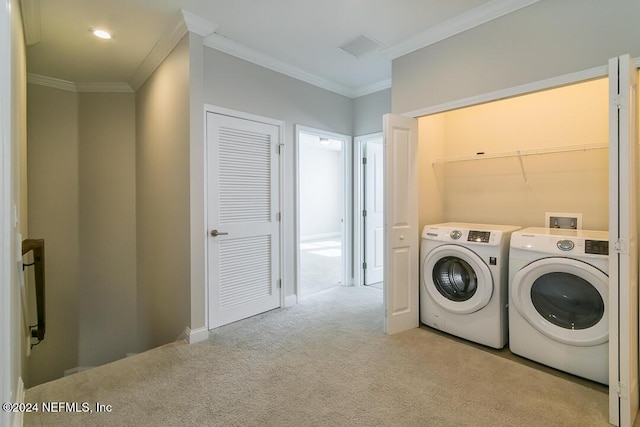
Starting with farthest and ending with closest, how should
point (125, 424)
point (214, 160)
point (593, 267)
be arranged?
1. point (214, 160)
2. point (593, 267)
3. point (125, 424)

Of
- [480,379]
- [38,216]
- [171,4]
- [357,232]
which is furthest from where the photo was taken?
[357,232]

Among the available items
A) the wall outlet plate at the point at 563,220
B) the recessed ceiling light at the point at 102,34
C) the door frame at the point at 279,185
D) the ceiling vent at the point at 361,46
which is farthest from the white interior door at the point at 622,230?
the recessed ceiling light at the point at 102,34

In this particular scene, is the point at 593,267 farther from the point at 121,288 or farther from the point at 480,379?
the point at 121,288

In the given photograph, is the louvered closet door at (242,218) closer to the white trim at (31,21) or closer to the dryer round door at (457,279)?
the white trim at (31,21)

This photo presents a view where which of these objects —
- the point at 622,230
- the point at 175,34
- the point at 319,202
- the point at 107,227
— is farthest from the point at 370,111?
the point at 319,202

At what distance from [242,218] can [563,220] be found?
2815mm

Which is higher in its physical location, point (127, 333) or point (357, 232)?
point (357, 232)

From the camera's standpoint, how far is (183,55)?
2.68 m

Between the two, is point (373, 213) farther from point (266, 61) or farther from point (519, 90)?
point (519, 90)

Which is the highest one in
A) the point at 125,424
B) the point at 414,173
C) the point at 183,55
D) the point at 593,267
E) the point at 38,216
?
the point at 183,55

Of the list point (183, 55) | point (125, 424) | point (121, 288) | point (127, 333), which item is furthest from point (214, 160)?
point (127, 333)

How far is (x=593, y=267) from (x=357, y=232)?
262 centimetres

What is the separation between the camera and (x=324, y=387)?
6.64 ft

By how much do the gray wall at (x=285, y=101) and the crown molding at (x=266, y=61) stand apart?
0.04 metres
